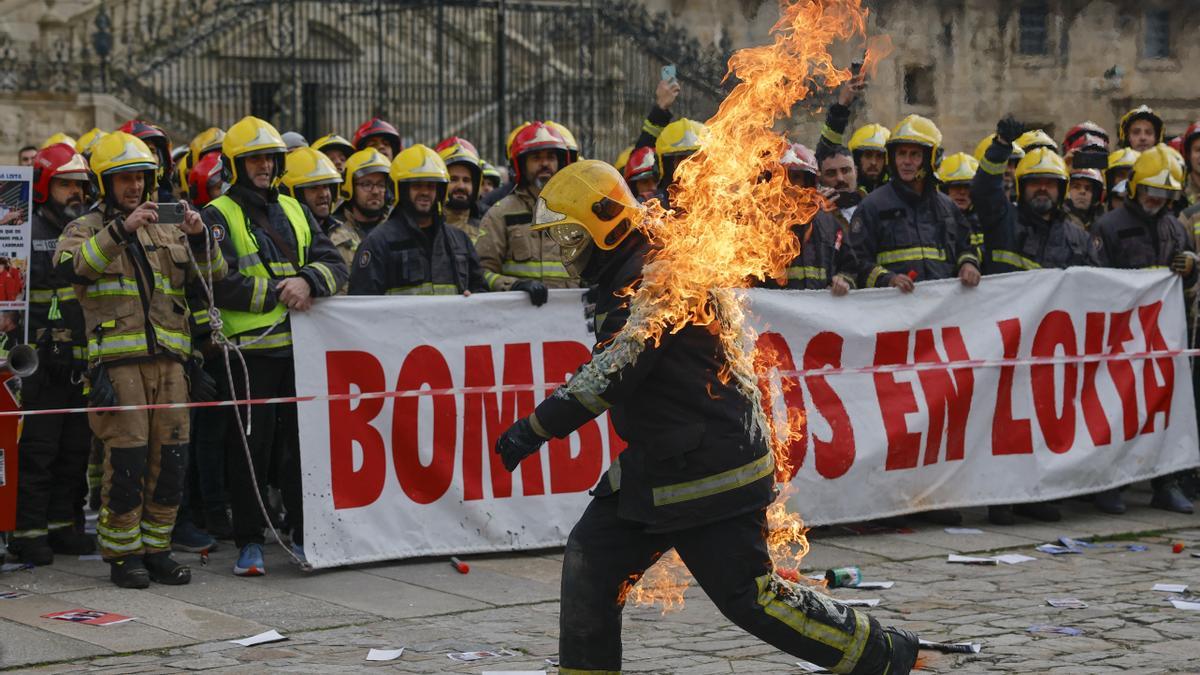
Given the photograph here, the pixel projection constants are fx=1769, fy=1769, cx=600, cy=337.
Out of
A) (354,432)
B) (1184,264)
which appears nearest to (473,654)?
(354,432)

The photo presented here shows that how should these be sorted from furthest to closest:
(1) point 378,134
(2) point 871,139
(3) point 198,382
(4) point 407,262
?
(2) point 871,139 < (1) point 378,134 < (4) point 407,262 < (3) point 198,382

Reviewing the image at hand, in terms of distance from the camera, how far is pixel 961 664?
6883mm

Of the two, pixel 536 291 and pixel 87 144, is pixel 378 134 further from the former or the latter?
pixel 536 291

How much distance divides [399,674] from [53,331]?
343 cm

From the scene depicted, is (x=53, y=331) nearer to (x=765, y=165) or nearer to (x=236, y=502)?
(x=236, y=502)

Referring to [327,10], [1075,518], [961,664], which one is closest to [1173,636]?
[961,664]

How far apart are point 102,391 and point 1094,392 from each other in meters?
6.16

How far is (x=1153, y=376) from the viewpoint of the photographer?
37.7 feet

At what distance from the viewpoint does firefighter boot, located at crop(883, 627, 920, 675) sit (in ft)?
19.2

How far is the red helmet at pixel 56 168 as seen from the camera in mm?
9391

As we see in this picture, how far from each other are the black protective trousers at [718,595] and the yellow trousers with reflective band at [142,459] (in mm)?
3341

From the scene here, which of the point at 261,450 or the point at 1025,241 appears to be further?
the point at 1025,241

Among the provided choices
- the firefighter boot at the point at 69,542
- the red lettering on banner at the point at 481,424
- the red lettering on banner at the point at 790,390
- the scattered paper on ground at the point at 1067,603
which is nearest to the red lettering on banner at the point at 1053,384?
the red lettering on banner at the point at 790,390

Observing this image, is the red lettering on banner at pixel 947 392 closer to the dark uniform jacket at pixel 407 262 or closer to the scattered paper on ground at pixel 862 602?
the scattered paper on ground at pixel 862 602
